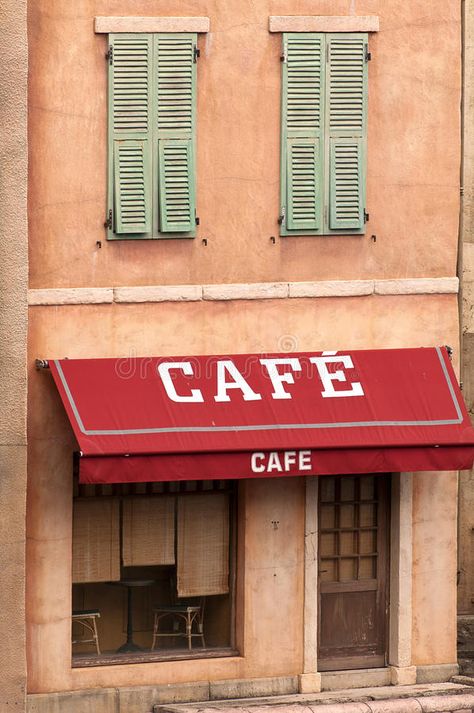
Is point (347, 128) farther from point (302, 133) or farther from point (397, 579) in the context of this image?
point (397, 579)

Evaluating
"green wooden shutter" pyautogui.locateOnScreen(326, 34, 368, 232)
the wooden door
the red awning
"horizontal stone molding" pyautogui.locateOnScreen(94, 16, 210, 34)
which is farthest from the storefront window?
"horizontal stone molding" pyautogui.locateOnScreen(94, 16, 210, 34)

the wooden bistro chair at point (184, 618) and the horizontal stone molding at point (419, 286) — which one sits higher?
the horizontal stone molding at point (419, 286)

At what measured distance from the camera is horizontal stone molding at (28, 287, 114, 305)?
21234mm

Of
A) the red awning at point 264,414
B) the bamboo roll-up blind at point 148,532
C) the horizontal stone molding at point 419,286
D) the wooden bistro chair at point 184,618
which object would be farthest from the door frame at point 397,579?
the horizontal stone molding at point 419,286

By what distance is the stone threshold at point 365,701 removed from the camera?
21719mm

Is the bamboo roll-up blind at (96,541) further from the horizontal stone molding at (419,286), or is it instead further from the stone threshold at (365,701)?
the horizontal stone molding at (419,286)

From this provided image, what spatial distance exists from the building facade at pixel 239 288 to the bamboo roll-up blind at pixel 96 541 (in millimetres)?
27

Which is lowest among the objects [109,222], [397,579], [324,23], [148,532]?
[397,579]

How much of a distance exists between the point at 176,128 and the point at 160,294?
1.88 meters

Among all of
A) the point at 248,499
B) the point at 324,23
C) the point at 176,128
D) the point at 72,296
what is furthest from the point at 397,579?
the point at 324,23

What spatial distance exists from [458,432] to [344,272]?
2.28 metres

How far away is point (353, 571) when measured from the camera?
22.8 meters

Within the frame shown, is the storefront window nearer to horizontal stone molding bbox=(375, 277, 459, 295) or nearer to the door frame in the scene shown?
the door frame

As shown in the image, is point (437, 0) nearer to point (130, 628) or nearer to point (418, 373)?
point (418, 373)
